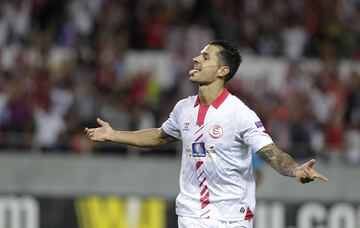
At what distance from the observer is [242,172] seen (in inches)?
339

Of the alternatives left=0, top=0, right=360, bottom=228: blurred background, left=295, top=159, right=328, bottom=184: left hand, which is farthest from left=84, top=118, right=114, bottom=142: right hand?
left=0, top=0, right=360, bottom=228: blurred background

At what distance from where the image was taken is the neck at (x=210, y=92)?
8672 mm

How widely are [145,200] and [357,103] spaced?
14.6 feet

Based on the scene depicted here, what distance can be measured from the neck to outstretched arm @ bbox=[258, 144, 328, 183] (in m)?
0.65

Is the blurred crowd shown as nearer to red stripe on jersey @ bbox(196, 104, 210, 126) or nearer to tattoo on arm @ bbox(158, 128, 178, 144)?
tattoo on arm @ bbox(158, 128, 178, 144)

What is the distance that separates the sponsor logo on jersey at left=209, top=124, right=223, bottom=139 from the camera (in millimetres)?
8492

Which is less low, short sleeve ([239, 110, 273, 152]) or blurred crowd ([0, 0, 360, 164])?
blurred crowd ([0, 0, 360, 164])

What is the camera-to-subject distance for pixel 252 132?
835 cm

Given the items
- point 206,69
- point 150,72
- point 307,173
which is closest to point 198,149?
point 206,69

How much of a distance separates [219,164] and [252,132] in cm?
37

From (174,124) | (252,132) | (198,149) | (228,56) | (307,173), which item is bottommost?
(307,173)

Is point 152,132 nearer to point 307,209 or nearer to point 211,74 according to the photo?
point 211,74

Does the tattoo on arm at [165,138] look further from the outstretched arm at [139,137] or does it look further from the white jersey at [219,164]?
the white jersey at [219,164]

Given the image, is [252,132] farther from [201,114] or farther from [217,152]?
[201,114]
